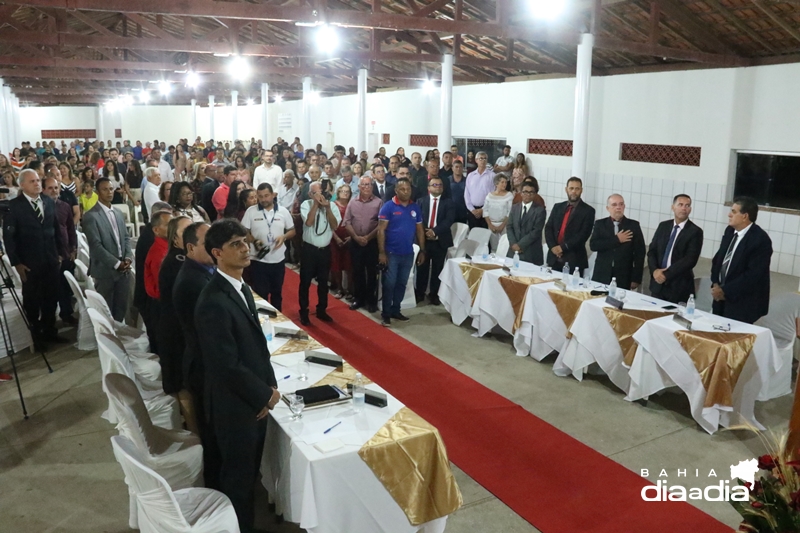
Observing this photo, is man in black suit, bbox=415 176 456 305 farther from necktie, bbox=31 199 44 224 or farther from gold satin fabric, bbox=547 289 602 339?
necktie, bbox=31 199 44 224

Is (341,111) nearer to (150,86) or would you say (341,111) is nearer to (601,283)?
(150,86)

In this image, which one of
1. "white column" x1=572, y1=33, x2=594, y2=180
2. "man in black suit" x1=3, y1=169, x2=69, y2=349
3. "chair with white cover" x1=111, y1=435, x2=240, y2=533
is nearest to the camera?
"chair with white cover" x1=111, y1=435, x2=240, y2=533

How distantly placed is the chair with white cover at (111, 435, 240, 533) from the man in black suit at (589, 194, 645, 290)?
4303 millimetres

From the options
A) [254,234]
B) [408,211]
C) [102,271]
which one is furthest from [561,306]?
[102,271]

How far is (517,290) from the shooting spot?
19.5 ft

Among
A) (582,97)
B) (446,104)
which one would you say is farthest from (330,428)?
(446,104)

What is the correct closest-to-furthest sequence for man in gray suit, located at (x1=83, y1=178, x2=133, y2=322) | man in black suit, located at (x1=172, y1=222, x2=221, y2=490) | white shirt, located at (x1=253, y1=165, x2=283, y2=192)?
man in black suit, located at (x1=172, y1=222, x2=221, y2=490) < man in gray suit, located at (x1=83, y1=178, x2=133, y2=322) < white shirt, located at (x1=253, y1=165, x2=283, y2=192)

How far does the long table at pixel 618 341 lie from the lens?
443cm

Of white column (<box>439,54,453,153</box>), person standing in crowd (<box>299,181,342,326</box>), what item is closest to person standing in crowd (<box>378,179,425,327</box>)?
person standing in crowd (<box>299,181,342,326</box>)

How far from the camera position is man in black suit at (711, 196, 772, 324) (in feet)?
16.2

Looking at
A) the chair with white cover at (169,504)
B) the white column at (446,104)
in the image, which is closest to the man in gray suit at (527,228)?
the chair with white cover at (169,504)

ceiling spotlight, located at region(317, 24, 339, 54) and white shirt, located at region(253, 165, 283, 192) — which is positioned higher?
ceiling spotlight, located at region(317, 24, 339, 54)

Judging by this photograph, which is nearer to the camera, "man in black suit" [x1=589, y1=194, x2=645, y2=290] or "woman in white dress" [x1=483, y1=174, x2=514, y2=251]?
"man in black suit" [x1=589, y1=194, x2=645, y2=290]

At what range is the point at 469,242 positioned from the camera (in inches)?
302
